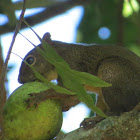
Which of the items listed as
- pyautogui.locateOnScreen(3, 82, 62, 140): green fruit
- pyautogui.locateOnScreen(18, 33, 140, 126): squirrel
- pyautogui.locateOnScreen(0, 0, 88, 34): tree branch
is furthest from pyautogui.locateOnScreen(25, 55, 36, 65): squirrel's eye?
pyautogui.locateOnScreen(3, 82, 62, 140): green fruit

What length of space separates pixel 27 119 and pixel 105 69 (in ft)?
4.85

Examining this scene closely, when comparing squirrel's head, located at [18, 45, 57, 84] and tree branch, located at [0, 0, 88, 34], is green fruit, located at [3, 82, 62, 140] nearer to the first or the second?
squirrel's head, located at [18, 45, 57, 84]

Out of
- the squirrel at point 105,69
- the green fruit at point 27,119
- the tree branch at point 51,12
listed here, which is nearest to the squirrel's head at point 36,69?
the squirrel at point 105,69

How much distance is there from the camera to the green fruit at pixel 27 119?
298cm

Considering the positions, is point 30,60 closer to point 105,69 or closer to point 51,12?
point 51,12

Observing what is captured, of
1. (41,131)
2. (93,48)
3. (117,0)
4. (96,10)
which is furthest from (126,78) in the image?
(117,0)

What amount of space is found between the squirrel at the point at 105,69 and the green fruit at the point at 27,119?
193 mm

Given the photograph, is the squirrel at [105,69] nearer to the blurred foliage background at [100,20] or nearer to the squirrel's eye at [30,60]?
the squirrel's eye at [30,60]

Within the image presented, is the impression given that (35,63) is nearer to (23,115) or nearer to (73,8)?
(73,8)

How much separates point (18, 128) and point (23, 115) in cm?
12

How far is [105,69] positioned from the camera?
415cm

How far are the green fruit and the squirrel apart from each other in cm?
19

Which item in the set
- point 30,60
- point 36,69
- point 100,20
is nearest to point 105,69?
point 36,69

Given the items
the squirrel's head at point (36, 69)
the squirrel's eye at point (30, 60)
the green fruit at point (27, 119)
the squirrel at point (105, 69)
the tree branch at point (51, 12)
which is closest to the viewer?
the green fruit at point (27, 119)
